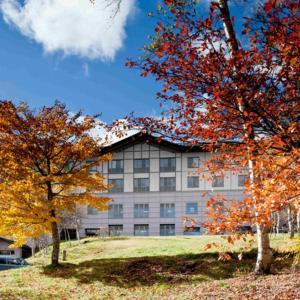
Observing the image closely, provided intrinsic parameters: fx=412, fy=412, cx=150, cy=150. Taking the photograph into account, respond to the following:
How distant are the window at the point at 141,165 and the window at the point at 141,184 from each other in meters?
1.15

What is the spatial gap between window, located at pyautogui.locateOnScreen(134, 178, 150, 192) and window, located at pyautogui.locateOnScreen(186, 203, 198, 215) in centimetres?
553

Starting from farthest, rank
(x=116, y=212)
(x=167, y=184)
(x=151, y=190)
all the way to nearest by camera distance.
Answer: (x=116, y=212)
(x=151, y=190)
(x=167, y=184)

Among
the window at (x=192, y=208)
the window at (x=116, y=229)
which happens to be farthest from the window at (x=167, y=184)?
the window at (x=116, y=229)

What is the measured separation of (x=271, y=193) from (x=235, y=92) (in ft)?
7.01

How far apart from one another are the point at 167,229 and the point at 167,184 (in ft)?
18.2

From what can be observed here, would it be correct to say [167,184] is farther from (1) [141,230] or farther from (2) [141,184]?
(1) [141,230]

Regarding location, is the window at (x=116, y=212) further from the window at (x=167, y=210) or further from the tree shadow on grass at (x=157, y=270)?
the tree shadow on grass at (x=157, y=270)

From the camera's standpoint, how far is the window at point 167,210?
50906 mm

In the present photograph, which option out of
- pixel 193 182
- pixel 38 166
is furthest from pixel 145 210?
pixel 38 166

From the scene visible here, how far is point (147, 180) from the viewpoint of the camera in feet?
170

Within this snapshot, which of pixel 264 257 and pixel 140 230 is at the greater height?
pixel 264 257

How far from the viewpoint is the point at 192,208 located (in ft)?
165

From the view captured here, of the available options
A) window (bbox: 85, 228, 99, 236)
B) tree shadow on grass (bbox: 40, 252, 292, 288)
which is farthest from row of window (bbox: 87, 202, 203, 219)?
tree shadow on grass (bbox: 40, 252, 292, 288)

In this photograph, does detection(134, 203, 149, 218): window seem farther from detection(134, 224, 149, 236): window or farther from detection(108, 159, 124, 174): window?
detection(108, 159, 124, 174): window
